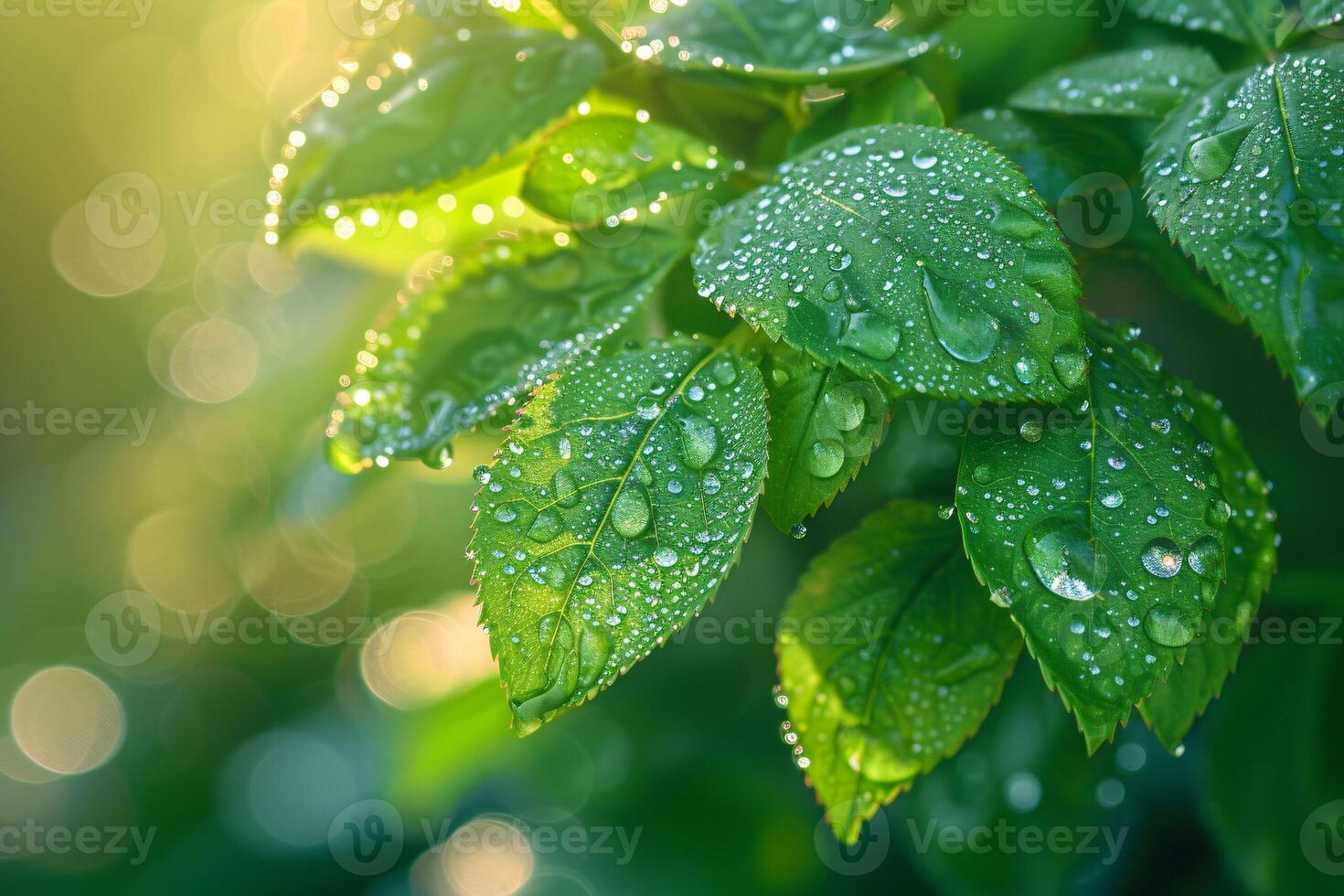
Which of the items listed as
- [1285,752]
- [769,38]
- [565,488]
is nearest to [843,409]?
[565,488]

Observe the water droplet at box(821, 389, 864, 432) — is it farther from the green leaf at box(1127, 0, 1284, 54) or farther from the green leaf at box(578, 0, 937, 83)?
the green leaf at box(1127, 0, 1284, 54)

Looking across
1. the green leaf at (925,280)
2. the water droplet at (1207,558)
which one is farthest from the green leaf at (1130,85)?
the water droplet at (1207,558)

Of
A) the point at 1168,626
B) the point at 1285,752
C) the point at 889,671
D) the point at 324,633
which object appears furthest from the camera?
the point at 324,633

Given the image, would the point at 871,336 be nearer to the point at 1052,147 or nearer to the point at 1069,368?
the point at 1069,368

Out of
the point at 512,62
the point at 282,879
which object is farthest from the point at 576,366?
the point at 282,879

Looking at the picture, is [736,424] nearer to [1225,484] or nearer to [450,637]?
[1225,484]
